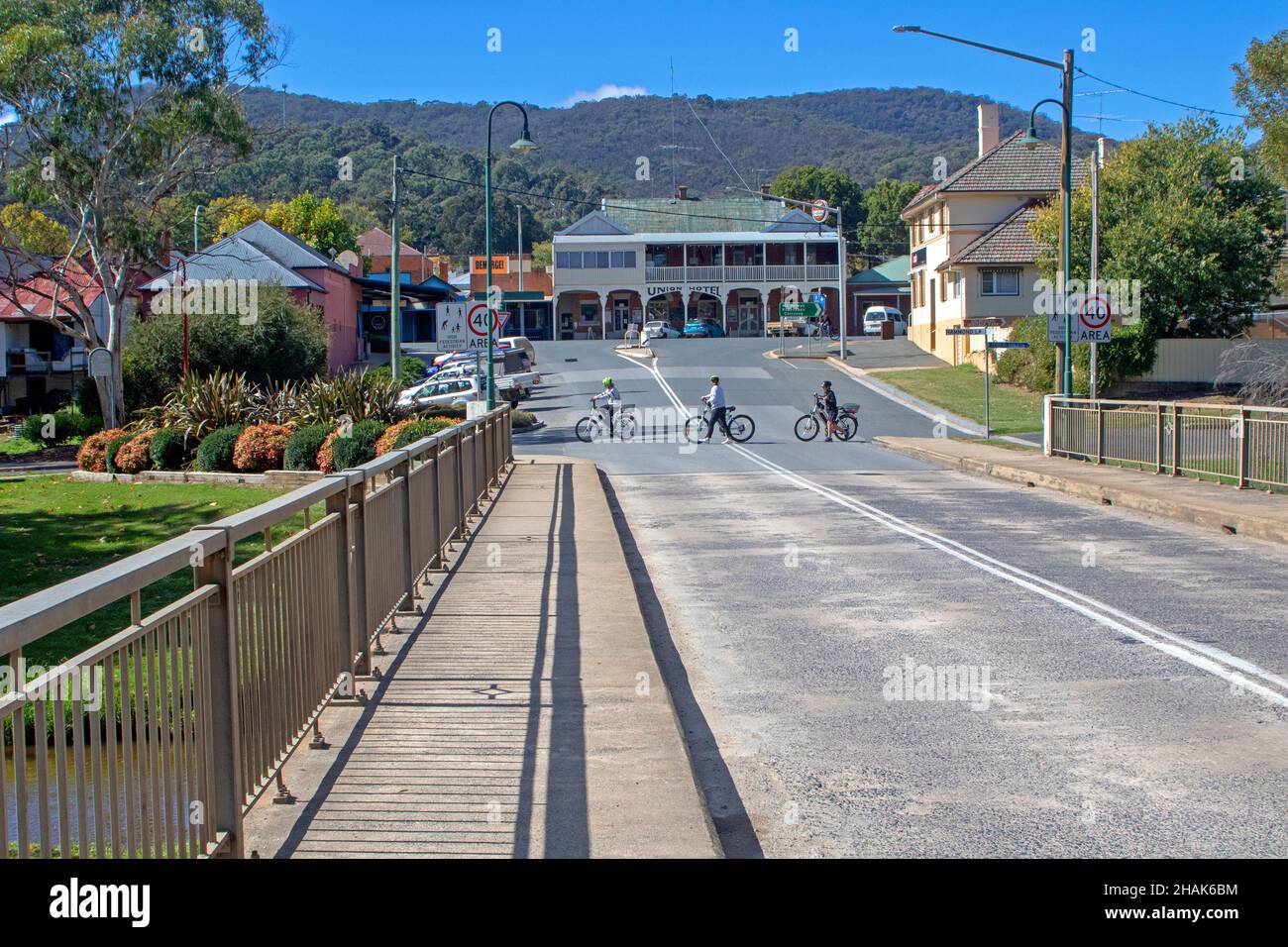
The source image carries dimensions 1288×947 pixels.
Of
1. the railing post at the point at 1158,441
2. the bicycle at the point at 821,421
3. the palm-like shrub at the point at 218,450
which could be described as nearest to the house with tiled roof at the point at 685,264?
the bicycle at the point at 821,421

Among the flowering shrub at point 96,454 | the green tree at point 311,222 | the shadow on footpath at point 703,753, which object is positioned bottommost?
the shadow on footpath at point 703,753

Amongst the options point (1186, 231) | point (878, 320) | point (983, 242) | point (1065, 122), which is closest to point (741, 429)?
point (1065, 122)

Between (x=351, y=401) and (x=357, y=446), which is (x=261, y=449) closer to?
(x=351, y=401)

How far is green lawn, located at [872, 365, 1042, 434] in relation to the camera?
4047 centimetres

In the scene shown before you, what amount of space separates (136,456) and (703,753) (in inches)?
898

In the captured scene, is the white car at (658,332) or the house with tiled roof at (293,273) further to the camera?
the white car at (658,332)

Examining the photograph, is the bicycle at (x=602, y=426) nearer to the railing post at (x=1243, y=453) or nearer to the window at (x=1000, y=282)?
the railing post at (x=1243, y=453)

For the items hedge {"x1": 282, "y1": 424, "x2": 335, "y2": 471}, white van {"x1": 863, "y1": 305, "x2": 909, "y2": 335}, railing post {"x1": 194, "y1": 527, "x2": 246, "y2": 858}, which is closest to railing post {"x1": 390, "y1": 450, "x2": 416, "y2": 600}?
railing post {"x1": 194, "y1": 527, "x2": 246, "y2": 858}

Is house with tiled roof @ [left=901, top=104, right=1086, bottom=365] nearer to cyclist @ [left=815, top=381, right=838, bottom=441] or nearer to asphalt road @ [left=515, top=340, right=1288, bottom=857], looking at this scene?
cyclist @ [left=815, top=381, right=838, bottom=441]

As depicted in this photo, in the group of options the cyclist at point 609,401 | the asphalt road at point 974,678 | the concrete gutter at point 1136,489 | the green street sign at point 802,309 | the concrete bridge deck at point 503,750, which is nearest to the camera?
the concrete bridge deck at point 503,750

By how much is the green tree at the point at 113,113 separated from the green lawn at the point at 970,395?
81.9ft

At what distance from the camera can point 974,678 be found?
8.51 metres

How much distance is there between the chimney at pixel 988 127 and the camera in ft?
232
